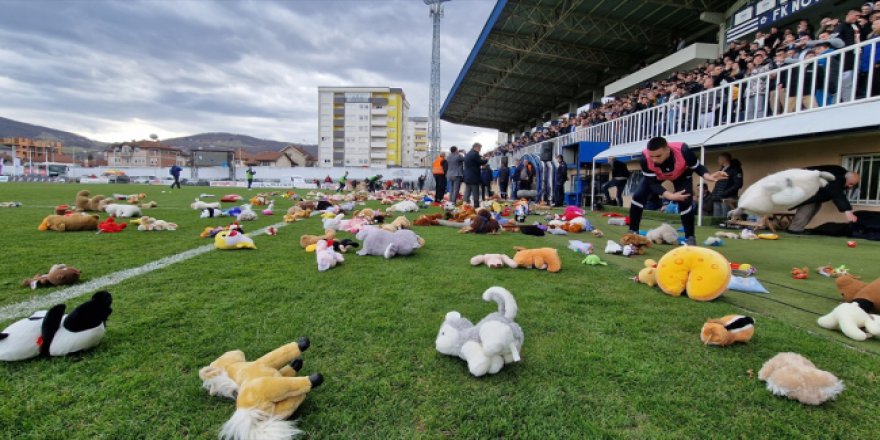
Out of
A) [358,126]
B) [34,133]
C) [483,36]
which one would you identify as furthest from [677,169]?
[34,133]

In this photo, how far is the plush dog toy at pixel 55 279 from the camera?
10.2ft

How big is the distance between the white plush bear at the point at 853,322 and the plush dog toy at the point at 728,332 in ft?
2.26

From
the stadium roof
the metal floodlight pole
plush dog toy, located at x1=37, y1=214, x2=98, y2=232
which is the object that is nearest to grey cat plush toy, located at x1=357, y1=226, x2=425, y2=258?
plush dog toy, located at x1=37, y1=214, x2=98, y2=232

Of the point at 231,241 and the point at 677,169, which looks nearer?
the point at 231,241

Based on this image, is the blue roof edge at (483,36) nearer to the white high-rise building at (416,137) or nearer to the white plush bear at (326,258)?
the white plush bear at (326,258)

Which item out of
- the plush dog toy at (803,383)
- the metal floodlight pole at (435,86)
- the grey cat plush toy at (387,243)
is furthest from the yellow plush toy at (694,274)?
the metal floodlight pole at (435,86)

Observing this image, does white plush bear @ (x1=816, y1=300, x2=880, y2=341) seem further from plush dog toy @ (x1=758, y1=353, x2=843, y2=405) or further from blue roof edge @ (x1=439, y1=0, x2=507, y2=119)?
blue roof edge @ (x1=439, y1=0, x2=507, y2=119)

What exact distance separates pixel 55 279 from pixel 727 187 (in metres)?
11.0

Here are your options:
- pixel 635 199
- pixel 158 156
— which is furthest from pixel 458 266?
pixel 158 156

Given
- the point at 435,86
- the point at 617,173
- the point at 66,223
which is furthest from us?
the point at 435,86

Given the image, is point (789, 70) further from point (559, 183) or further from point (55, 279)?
point (55, 279)

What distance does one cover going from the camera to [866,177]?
7652 millimetres

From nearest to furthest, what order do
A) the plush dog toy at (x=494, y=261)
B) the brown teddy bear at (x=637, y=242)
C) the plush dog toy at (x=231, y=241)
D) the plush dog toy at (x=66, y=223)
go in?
the plush dog toy at (x=494, y=261) → the plush dog toy at (x=231, y=241) → the brown teddy bear at (x=637, y=242) → the plush dog toy at (x=66, y=223)

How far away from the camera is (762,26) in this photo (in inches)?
521
